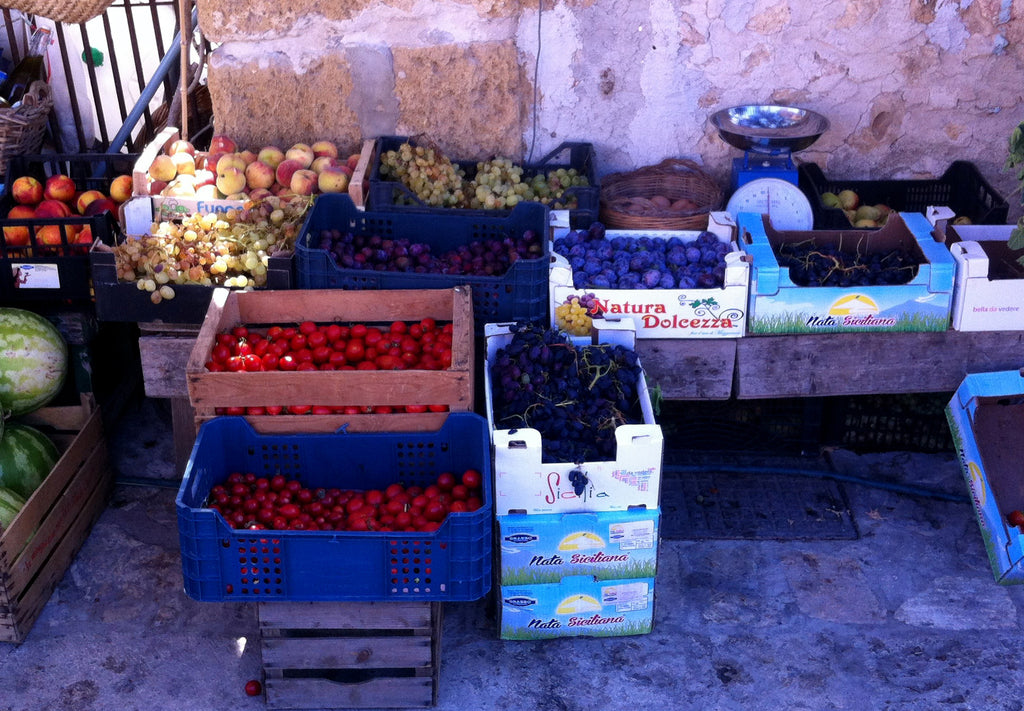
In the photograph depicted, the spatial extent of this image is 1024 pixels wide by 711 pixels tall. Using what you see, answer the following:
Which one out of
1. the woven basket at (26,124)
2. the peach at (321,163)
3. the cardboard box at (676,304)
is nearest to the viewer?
the cardboard box at (676,304)

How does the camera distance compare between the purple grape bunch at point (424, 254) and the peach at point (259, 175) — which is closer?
the purple grape bunch at point (424, 254)

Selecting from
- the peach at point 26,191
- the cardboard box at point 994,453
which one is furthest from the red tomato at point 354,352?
the cardboard box at point 994,453

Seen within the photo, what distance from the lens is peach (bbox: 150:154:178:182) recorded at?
14.6 feet

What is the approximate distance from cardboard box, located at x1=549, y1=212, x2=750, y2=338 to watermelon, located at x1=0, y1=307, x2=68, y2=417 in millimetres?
1993

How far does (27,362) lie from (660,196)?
2.65 metres

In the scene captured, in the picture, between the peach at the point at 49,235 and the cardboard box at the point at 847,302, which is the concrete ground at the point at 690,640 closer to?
the cardboard box at the point at 847,302

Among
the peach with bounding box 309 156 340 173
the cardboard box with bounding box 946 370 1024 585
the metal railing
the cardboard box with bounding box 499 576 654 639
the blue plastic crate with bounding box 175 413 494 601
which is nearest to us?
the blue plastic crate with bounding box 175 413 494 601

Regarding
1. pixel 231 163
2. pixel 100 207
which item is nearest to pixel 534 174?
pixel 231 163

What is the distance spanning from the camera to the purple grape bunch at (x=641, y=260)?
392 centimetres

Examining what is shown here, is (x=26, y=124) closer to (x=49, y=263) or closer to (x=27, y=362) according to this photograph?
(x=49, y=263)

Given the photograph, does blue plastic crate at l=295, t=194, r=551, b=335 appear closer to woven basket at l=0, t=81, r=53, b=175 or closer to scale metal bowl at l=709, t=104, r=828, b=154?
scale metal bowl at l=709, t=104, r=828, b=154

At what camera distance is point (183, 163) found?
4488 millimetres

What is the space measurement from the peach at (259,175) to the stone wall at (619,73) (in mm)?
382

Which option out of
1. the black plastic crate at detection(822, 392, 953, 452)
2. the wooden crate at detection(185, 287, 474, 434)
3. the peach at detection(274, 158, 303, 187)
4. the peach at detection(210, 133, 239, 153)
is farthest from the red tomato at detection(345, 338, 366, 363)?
the black plastic crate at detection(822, 392, 953, 452)
